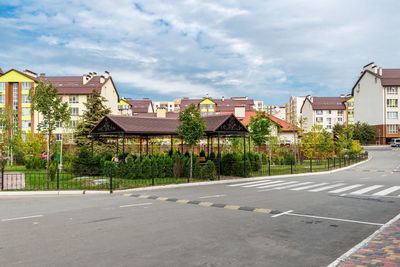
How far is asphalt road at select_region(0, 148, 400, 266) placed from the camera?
6.04 meters

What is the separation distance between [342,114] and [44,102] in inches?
4036

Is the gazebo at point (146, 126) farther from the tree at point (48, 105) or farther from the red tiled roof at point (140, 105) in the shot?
the red tiled roof at point (140, 105)

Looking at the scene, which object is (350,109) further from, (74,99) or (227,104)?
(74,99)

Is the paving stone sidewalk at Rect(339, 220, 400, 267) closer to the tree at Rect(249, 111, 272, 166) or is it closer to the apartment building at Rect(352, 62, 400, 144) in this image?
the tree at Rect(249, 111, 272, 166)

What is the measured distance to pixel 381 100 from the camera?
7744cm

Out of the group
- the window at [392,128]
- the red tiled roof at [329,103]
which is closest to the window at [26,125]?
the window at [392,128]

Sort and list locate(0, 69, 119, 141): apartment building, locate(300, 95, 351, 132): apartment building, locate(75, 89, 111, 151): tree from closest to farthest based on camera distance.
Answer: locate(75, 89, 111, 151): tree → locate(0, 69, 119, 141): apartment building → locate(300, 95, 351, 132): apartment building

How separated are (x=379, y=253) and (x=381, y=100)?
82080 mm

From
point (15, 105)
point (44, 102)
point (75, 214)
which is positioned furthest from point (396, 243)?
point (15, 105)

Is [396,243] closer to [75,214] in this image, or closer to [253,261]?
[253,261]

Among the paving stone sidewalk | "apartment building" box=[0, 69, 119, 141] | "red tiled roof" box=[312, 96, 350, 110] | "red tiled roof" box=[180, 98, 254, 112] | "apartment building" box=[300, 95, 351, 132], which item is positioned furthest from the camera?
"red tiled roof" box=[312, 96, 350, 110]

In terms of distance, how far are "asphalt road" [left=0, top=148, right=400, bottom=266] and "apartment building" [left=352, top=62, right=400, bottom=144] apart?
72955 millimetres

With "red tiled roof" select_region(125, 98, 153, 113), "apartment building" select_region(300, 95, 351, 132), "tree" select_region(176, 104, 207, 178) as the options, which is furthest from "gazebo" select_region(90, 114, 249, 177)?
"apartment building" select_region(300, 95, 351, 132)

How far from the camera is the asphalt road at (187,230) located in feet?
19.8
